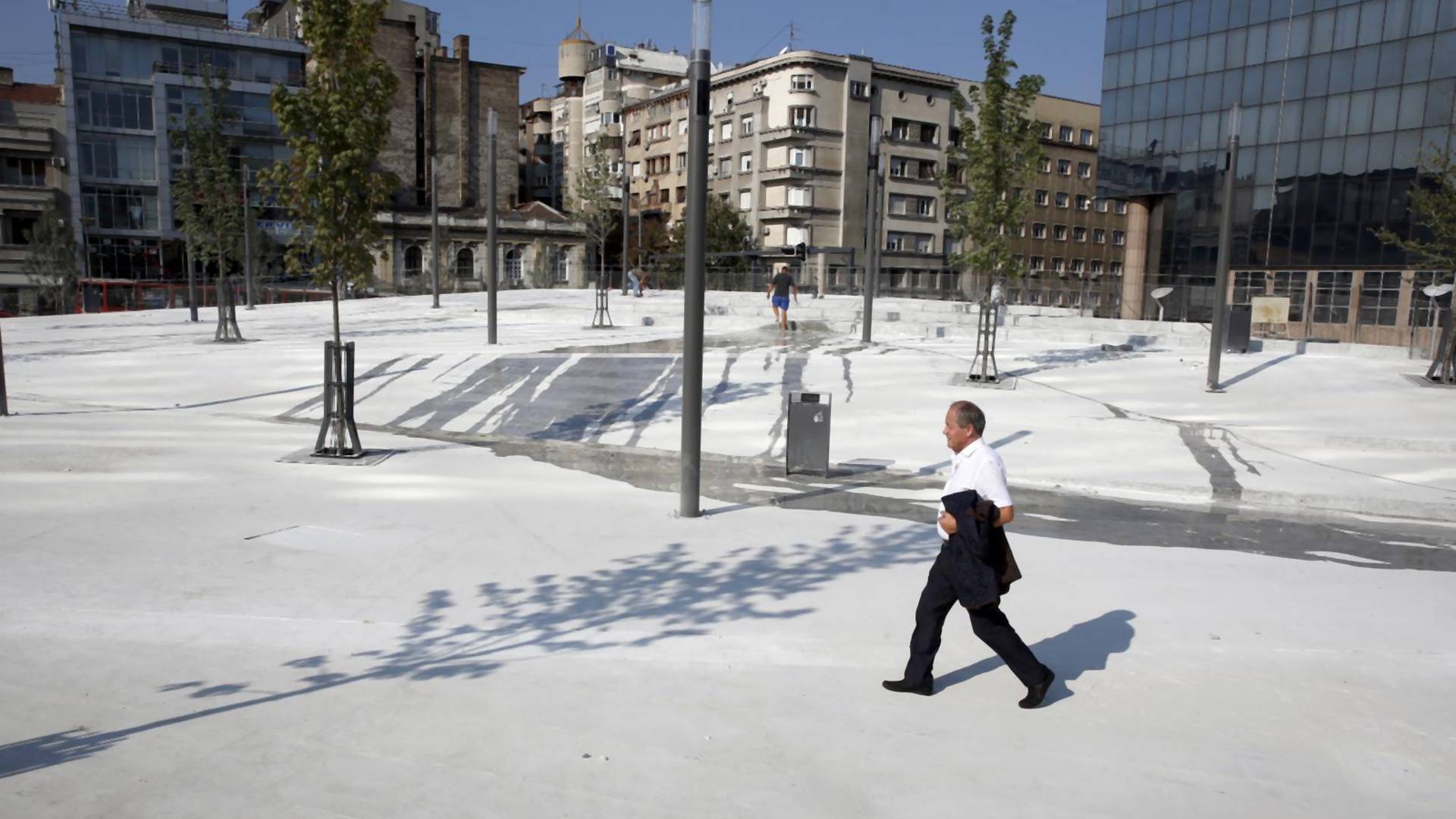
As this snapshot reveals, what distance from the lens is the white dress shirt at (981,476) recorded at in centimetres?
502

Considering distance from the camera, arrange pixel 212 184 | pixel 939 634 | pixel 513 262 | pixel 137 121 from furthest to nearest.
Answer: pixel 513 262 < pixel 137 121 < pixel 212 184 < pixel 939 634

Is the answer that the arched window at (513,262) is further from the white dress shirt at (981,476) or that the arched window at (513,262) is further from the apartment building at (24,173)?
the white dress shirt at (981,476)

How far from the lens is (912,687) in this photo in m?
5.27

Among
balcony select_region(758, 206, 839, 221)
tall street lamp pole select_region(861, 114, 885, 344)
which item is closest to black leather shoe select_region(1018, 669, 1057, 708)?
tall street lamp pole select_region(861, 114, 885, 344)

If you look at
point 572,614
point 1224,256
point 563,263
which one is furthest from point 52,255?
point 572,614

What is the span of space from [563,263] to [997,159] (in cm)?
6008

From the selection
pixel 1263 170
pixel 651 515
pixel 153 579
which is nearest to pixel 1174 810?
pixel 651 515

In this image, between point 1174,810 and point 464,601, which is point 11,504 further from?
point 1174,810

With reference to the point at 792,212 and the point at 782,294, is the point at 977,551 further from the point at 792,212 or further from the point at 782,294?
the point at 792,212

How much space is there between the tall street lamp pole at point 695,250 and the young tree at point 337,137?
404cm

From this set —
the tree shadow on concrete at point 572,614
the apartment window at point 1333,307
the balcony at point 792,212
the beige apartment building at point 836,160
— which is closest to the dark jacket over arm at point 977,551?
the tree shadow on concrete at point 572,614

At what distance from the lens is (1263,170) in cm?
4725

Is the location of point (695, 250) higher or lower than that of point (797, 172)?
lower

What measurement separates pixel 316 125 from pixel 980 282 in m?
35.2
